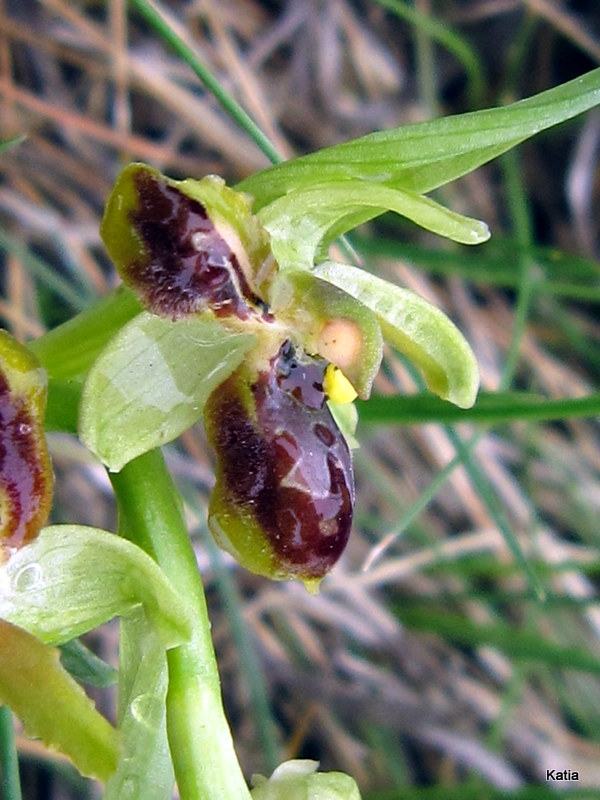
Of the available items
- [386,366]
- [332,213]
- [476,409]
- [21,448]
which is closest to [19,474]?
[21,448]

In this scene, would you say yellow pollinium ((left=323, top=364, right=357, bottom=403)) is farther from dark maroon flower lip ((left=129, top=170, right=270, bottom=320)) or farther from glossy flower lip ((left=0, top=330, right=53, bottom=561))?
glossy flower lip ((left=0, top=330, right=53, bottom=561))

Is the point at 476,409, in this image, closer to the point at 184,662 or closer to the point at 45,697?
the point at 184,662

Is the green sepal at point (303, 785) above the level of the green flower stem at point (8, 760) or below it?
below

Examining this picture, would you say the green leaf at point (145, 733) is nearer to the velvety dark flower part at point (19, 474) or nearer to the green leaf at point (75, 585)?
the green leaf at point (75, 585)

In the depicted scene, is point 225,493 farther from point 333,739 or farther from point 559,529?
point 559,529

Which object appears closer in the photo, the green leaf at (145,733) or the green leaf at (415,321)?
the green leaf at (145,733)

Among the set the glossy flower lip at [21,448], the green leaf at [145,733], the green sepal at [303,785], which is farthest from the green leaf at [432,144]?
the green sepal at [303,785]
